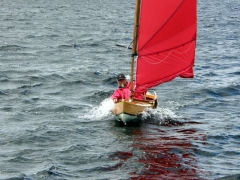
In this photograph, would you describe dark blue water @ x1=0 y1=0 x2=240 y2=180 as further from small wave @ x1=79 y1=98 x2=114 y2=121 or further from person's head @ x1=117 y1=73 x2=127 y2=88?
person's head @ x1=117 y1=73 x2=127 y2=88

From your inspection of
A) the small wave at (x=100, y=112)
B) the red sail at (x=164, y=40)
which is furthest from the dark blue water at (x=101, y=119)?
the red sail at (x=164, y=40)

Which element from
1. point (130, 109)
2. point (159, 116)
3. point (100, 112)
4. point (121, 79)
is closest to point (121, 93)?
point (121, 79)

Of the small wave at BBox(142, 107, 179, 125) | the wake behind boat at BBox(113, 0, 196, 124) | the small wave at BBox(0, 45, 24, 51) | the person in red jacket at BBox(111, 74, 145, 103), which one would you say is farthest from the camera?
the small wave at BBox(0, 45, 24, 51)

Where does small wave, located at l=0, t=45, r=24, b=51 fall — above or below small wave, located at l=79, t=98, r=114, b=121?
above

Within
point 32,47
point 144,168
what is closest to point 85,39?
point 32,47

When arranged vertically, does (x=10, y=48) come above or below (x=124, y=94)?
below

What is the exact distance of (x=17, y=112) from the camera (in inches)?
981

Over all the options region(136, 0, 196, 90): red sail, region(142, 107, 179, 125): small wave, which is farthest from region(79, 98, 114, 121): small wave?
region(136, 0, 196, 90): red sail

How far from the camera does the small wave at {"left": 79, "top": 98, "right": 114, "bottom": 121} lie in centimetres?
2428

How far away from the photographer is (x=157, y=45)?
22656 millimetres

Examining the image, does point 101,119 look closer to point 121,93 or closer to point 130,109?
point 121,93

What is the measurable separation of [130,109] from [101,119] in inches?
78.9

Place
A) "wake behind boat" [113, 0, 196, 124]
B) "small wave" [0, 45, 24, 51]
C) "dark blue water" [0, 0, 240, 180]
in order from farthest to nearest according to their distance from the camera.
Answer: "small wave" [0, 45, 24, 51]
"wake behind boat" [113, 0, 196, 124]
"dark blue water" [0, 0, 240, 180]

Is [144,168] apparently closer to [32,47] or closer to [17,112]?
[17,112]
